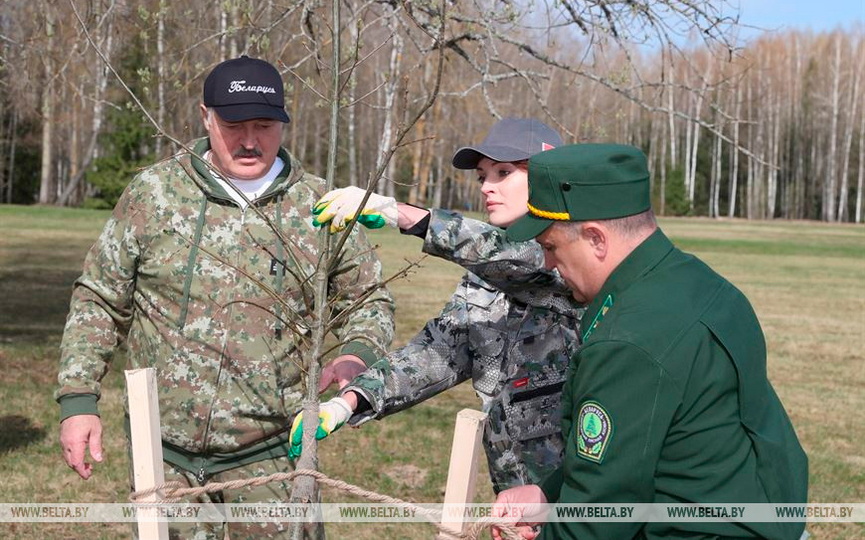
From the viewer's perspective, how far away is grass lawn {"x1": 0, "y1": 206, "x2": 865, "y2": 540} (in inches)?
271

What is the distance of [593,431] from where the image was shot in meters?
2.15

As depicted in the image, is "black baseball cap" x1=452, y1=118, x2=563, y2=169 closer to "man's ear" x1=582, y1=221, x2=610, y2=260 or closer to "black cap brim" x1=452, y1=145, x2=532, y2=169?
"black cap brim" x1=452, y1=145, x2=532, y2=169

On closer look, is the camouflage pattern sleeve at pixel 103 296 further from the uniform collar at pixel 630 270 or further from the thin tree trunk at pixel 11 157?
the thin tree trunk at pixel 11 157

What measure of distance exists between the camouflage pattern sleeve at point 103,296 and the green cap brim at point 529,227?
1.64 metres

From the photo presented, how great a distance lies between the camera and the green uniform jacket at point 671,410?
6.93ft

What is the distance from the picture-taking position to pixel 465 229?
2.86 meters

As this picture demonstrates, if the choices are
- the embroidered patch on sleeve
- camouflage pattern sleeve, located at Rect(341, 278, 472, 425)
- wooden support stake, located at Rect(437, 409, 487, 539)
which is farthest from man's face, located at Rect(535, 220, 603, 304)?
camouflage pattern sleeve, located at Rect(341, 278, 472, 425)

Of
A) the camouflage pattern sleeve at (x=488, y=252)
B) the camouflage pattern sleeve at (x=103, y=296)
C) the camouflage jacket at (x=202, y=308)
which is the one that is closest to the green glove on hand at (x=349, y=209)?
the camouflage pattern sleeve at (x=488, y=252)

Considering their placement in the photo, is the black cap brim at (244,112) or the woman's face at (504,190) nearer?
the woman's face at (504,190)

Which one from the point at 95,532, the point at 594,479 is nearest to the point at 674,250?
the point at 594,479

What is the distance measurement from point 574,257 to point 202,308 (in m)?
1.62

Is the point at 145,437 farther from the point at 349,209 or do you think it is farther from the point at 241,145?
the point at 241,145

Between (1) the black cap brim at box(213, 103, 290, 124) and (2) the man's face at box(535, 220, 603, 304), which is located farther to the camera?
(1) the black cap brim at box(213, 103, 290, 124)

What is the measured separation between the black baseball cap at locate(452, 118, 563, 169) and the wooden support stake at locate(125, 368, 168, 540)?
4.00 feet
